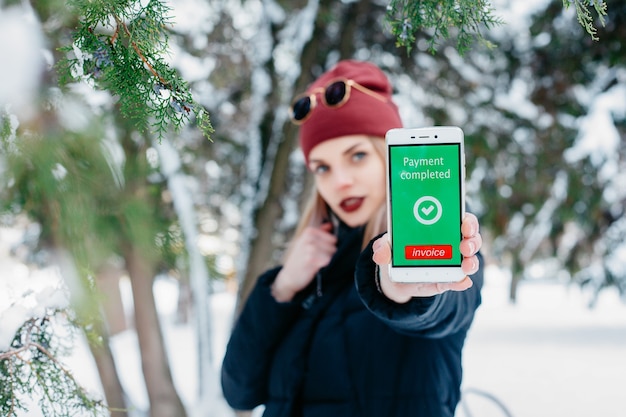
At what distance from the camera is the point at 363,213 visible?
174cm

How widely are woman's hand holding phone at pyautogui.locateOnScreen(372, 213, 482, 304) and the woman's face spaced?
2.11 feet

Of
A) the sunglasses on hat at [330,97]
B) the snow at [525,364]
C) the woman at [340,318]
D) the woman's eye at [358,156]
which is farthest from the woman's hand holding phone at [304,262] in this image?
the snow at [525,364]

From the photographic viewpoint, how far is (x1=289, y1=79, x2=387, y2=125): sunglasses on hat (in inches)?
70.0

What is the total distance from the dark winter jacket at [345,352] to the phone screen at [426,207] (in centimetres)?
23

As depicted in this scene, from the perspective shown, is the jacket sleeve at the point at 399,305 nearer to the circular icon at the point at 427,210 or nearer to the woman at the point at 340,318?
the woman at the point at 340,318

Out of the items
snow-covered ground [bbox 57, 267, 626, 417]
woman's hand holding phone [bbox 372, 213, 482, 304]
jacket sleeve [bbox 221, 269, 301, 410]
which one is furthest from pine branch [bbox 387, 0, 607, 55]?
snow-covered ground [bbox 57, 267, 626, 417]

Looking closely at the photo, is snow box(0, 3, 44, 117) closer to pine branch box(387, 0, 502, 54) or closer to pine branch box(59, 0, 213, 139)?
pine branch box(59, 0, 213, 139)

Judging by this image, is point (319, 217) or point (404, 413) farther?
point (319, 217)

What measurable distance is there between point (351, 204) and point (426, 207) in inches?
31.6

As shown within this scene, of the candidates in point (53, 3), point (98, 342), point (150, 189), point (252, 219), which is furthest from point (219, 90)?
point (98, 342)

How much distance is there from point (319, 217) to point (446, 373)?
696 millimetres

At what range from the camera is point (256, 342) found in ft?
5.99

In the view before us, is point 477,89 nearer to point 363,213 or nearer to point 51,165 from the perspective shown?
point 363,213

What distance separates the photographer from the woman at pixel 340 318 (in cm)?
148
